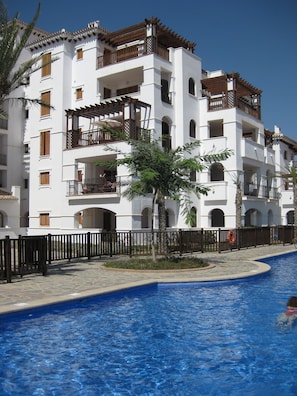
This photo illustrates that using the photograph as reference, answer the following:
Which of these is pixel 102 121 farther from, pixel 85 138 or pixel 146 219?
pixel 146 219

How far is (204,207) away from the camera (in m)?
34.3

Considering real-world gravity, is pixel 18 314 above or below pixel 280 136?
below

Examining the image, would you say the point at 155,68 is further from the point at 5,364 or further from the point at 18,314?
the point at 5,364

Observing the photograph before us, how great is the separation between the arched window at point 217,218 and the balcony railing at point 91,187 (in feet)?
35.0

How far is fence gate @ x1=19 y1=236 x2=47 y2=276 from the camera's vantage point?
12258 millimetres

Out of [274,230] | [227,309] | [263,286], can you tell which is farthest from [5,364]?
[274,230]

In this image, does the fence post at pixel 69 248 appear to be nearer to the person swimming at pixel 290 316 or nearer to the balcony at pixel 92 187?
the person swimming at pixel 290 316

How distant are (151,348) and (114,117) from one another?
2663 centimetres

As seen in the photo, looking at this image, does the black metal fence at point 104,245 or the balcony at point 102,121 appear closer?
the black metal fence at point 104,245

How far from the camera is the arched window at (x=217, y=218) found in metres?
36.9

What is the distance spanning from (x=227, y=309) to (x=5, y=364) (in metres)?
5.27

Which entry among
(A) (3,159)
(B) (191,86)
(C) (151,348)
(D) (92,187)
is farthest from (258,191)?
(C) (151,348)

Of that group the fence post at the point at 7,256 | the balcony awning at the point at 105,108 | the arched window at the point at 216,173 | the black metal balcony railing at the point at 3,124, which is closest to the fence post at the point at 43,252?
the fence post at the point at 7,256

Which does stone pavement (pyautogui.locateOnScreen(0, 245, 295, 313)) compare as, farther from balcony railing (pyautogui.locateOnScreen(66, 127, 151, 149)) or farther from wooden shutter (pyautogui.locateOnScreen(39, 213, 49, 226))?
wooden shutter (pyautogui.locateOnScreen(39, 213, 49, 226))
